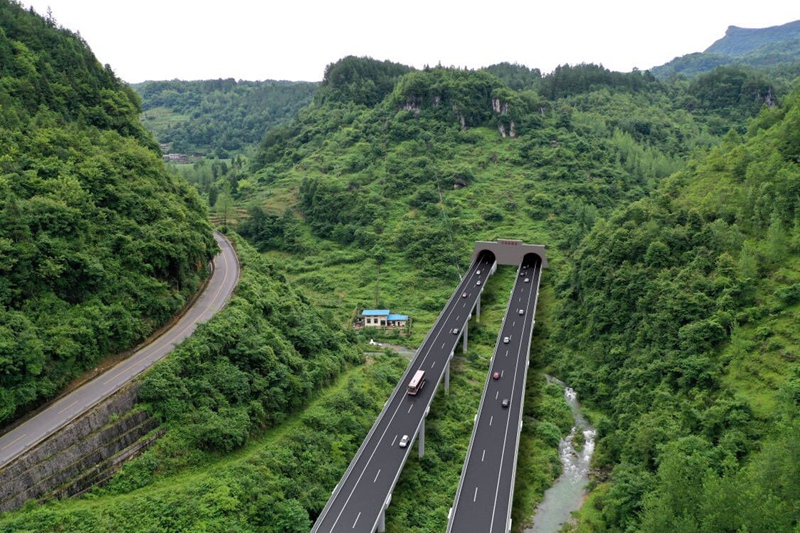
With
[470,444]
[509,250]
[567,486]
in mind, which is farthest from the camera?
[509,250]

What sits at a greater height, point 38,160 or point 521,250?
point 38,160

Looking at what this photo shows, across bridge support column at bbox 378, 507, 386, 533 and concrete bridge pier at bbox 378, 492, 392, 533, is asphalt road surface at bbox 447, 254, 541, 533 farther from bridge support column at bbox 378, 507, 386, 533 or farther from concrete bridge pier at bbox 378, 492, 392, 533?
bridge support column at bbox 378, 507, 386, 533

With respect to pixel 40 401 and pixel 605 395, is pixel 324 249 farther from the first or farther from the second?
pixel 40 401

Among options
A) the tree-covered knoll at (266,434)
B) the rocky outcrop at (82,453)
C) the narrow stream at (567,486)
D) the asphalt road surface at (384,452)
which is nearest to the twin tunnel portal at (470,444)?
the asphalt road surface at (384,452)

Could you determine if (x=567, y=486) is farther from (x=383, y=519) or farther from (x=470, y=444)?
(x=383, y=519)

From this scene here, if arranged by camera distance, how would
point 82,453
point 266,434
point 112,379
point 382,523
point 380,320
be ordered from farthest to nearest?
point 380,320 → point 266,434 → point 112,379 → point 382,523 → point 82,453

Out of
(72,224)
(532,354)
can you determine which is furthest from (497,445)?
(72,224)

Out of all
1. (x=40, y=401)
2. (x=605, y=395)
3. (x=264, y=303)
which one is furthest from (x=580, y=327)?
(x=40, y=401)
